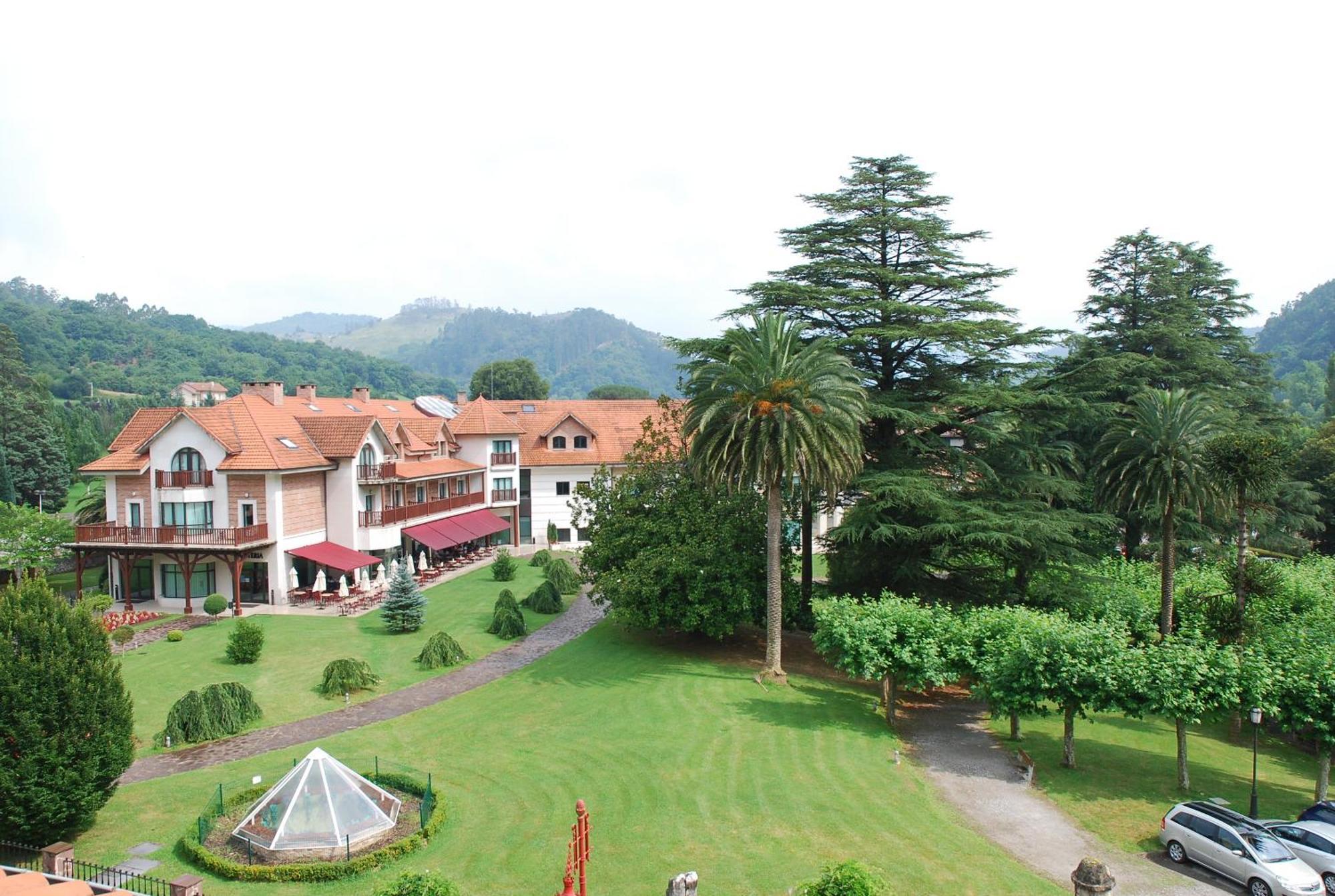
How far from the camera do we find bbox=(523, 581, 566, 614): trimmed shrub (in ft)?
139

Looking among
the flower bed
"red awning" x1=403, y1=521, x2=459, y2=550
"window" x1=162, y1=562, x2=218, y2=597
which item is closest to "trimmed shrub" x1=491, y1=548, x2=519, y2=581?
"red awning" x1=403, y1=521, x2=459, y2=550

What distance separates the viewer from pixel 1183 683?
21.5m

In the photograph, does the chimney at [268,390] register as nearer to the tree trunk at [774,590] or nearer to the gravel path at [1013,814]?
the tree trunk at [774,590]

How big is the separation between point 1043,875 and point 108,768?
66.9 feet

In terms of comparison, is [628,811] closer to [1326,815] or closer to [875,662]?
[875,662]

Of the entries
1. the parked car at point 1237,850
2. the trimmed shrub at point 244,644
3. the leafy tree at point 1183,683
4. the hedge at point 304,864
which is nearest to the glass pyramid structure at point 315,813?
the hedge at point 304,864

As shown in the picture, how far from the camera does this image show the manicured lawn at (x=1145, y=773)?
21.0m

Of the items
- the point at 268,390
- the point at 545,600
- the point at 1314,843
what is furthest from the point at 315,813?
the point at 268,390

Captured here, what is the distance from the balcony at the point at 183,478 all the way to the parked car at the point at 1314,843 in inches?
1749

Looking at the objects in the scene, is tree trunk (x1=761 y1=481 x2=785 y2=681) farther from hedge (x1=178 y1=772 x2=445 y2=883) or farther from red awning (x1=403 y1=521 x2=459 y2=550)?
red awning (x1=403 y1=521 x2=459 y2=550)

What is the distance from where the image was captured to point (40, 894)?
Result: 13391 millimetres

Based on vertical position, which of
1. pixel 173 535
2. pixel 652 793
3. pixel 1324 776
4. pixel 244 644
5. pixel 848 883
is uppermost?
pixel 173 535

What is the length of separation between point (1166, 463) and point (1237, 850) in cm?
1359

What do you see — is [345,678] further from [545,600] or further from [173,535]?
[173,535]
